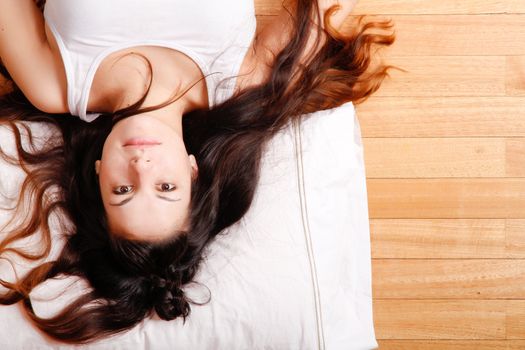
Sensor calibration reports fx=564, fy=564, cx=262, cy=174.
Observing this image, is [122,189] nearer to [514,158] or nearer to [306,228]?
[306,228]

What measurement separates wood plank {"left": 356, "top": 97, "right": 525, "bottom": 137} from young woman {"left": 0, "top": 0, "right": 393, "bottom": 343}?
5.9 inches

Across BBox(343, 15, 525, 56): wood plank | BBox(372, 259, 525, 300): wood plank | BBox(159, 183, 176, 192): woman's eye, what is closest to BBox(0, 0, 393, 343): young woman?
BBox(159, 183, 176, 192): woman's eye

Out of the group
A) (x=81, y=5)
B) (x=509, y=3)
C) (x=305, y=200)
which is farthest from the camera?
(x=509, y=3)

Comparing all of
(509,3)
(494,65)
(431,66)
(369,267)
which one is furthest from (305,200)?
(509,3)

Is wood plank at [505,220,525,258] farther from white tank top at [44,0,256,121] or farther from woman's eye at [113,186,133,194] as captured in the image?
woman's eye at [113,186,133,194]

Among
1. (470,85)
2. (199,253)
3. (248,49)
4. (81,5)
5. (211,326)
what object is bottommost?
(211,326)

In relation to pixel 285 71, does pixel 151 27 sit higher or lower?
higher

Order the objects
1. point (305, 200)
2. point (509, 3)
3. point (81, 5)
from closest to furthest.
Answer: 1. point (81, 5)
2. point (305, 200)
3. point (509, 3)

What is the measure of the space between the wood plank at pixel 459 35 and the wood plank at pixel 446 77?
0.02 meters

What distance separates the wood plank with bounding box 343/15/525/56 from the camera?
4.95 feet

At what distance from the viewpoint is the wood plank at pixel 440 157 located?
1.50m

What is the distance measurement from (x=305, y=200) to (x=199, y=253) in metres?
0.28

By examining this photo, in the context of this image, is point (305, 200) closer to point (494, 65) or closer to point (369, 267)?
point (369, 267)

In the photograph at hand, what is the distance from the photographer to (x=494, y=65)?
1514 mm
